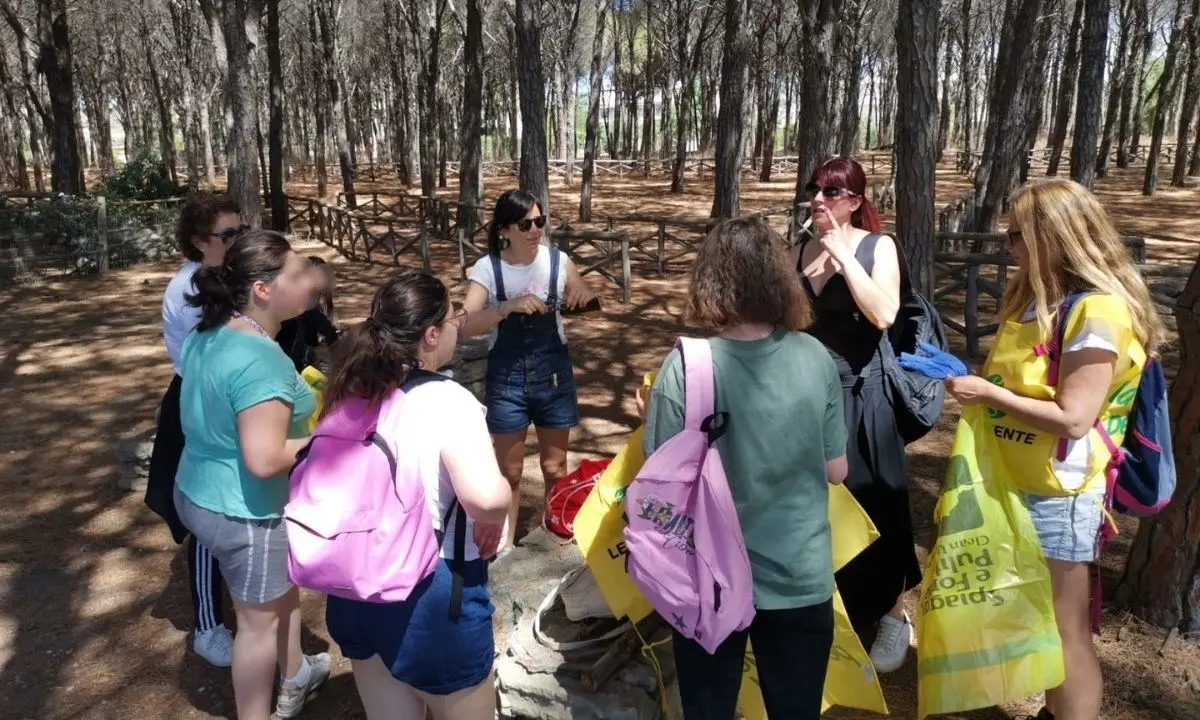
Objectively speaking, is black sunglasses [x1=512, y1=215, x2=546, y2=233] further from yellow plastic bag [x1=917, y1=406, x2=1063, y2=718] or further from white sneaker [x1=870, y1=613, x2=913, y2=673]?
white sneaker [x1=870, y1=613, x2=913, y2=673]

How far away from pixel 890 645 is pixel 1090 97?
12.7 m

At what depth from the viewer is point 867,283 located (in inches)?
96.3

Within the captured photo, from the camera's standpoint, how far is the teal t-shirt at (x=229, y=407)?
2.24 metres

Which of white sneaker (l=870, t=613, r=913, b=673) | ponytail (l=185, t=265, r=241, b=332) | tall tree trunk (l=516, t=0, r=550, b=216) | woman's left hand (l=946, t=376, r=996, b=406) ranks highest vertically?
tall tree trunk (l=516, t=0, r=550, b=216)

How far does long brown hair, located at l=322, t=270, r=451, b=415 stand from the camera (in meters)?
1.82

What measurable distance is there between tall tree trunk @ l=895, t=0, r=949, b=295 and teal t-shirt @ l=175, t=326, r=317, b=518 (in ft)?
13.4

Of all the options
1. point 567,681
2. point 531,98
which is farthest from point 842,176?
point 531,98

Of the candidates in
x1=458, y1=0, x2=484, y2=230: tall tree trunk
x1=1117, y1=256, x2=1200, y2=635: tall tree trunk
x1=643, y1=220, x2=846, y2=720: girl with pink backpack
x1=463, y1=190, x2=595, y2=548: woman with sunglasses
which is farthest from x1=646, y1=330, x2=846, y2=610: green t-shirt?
x1=458, y1=0, x2=484, y2=230: tall tree trunk

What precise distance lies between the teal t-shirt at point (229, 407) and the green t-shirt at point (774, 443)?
114 centimetres

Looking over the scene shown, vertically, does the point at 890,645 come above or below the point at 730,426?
below

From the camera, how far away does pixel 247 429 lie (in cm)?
222

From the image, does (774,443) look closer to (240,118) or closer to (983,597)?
(983,597)

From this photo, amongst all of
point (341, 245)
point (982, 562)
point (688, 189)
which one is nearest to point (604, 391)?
point (982, 562)

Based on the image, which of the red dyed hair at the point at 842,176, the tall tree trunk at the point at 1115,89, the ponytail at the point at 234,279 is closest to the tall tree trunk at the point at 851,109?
the tall tree trunk at the point at 1115,89
